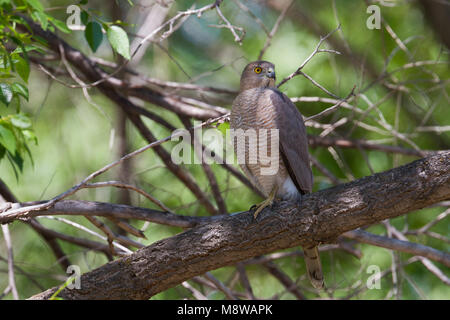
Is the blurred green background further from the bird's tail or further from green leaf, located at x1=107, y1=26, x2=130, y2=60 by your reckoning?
green leaf, located at x1=107, y1=26, x2=130, y2=60

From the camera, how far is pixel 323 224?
110 inches

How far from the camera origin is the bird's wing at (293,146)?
3.61 m

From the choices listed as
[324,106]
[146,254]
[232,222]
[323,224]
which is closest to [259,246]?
[232,222]

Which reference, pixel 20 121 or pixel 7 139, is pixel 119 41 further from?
pixel 7 139

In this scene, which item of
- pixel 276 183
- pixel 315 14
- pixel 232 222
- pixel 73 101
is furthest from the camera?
pixel 315 14

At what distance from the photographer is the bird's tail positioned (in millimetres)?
3467

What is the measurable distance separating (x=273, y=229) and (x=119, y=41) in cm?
142

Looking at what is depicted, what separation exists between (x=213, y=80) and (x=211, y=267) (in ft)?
13.2

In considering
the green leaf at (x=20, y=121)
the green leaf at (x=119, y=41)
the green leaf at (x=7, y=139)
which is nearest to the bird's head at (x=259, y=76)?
the green leaf at (x=119, y=41)

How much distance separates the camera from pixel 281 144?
3602 mm

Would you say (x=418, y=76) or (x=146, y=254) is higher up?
(x=418, y=76)

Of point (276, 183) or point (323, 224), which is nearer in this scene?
point (323, 224)
